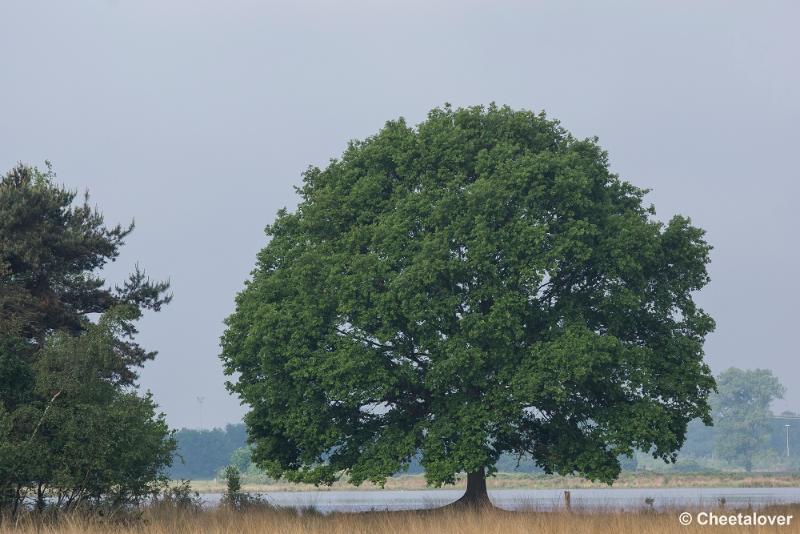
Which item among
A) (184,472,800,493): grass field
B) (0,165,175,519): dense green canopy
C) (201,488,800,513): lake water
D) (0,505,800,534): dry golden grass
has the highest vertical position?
(0,165,175,519): dense green canopy

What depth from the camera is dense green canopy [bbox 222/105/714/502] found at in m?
36.8

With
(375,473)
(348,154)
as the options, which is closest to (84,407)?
(375,473)

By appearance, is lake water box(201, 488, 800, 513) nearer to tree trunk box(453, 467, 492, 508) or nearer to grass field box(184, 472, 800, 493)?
tree trunk box(453, 467, 492, 508)

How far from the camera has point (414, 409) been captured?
40.3 metres

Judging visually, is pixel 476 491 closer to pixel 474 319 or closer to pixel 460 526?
pixel 474 319

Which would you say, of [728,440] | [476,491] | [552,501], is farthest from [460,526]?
[728,440]

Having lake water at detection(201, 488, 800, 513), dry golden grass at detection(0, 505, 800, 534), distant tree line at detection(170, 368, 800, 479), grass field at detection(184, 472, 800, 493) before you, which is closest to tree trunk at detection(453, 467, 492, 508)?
lake water at detection(201, 488, 800, 513)

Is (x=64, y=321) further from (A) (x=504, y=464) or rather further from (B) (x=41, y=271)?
(A) (x=504, y=464)

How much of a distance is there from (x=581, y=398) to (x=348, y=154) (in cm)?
1459

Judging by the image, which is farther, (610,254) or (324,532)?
(610,254)

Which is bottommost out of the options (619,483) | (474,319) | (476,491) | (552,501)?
(619,483)

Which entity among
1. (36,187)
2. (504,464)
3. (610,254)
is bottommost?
(504,464)

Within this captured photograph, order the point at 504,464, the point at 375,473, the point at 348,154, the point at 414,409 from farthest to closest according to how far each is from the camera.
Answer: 1. the point at 504,464
2. the point at 348,154
3. the point at 414,409
4. the point at 375,473

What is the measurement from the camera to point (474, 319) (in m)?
36.2
